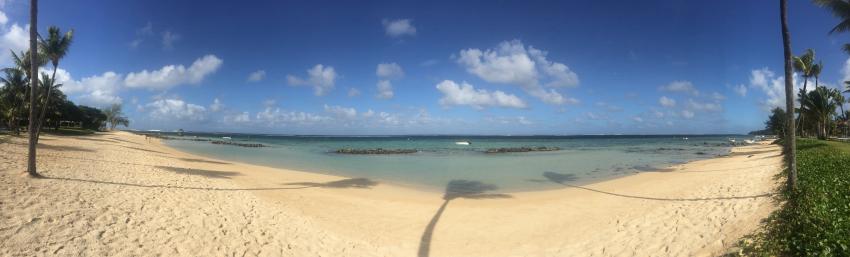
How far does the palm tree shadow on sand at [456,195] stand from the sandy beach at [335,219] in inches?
3.1

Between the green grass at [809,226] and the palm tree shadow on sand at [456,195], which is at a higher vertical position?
the green grass at [809,226]

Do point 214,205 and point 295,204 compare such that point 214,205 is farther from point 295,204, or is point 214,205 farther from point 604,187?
point 604,187

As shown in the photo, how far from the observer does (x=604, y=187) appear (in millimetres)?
17984

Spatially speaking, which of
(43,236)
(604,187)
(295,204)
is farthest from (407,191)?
(43,236)

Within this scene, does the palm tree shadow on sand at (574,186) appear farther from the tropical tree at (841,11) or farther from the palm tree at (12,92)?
the palm tree at (12,92)

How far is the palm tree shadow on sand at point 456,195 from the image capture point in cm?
979

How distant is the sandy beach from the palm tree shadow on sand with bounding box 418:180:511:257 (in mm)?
79

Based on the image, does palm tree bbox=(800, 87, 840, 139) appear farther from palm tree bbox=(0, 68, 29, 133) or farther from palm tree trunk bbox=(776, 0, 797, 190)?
palm tree bbox=(0, 68, 29, 133)

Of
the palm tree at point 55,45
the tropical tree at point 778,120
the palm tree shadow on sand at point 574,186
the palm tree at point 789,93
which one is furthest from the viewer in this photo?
the tropical tree at point 778,120

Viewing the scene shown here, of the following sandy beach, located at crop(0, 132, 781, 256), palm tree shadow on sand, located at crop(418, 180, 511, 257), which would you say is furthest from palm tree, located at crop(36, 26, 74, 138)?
palm tree shadow on sand, located at crop(418, 180, 511, 257)

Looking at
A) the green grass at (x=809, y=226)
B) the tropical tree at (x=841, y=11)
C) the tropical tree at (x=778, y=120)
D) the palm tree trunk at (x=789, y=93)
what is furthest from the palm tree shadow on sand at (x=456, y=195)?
the tropical tree at (x=778, y=120)

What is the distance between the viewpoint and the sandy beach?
25.3ft

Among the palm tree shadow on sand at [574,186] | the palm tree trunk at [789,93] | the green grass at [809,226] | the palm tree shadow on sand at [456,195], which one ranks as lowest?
the palm tree shadow on sand at [456,195]

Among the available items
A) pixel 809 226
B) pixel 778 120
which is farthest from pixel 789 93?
pixel 778 120
